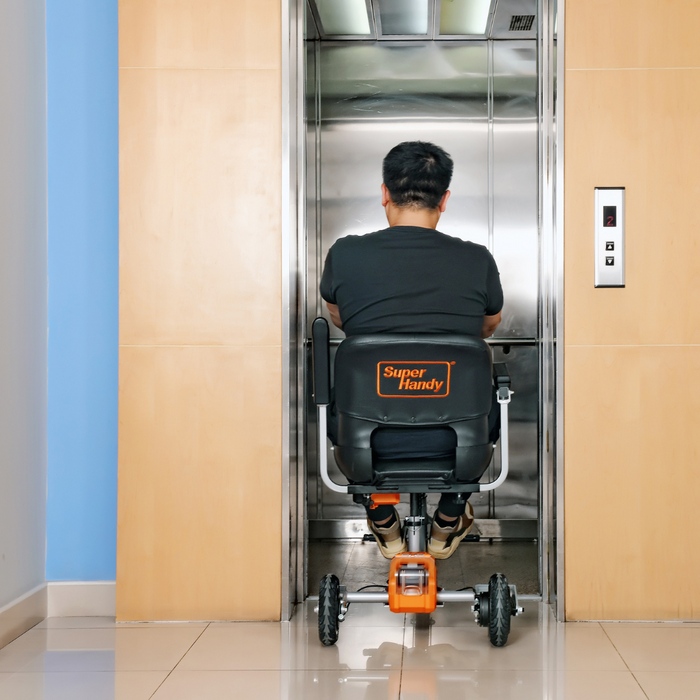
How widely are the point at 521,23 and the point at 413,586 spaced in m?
2.89

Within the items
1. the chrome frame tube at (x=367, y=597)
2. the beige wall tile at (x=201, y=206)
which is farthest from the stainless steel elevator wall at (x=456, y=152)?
the chrome frame tube at (x=367, y=597)

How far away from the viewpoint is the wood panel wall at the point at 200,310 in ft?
9.04

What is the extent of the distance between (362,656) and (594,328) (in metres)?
1.36

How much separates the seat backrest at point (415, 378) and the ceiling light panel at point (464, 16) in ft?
7.31

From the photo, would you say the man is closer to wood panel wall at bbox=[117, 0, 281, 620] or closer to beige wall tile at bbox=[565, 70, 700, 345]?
wood panel wall at bbox=[117, 0, 281, 620]

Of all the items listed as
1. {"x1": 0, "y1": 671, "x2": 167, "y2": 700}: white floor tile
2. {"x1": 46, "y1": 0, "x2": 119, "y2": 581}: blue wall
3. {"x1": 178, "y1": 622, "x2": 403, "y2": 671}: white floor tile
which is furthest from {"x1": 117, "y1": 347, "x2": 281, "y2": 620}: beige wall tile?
{"x1": 0, "y1": 671, "x2": 167, "y2": 700}: white floor tile

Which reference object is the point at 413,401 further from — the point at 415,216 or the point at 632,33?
the point at 632,33

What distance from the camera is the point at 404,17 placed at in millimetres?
3895

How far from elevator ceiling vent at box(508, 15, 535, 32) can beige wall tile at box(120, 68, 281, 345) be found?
66.5 inches

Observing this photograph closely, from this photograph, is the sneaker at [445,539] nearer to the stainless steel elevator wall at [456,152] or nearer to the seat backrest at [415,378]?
the seat backrest at [415,378]

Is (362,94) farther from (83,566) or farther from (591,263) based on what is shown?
(83,566)

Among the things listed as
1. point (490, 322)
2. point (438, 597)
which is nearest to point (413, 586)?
point (438, 597)

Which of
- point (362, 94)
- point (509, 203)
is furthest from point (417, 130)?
point (509, 203)

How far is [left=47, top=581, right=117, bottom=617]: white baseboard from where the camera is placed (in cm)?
291
